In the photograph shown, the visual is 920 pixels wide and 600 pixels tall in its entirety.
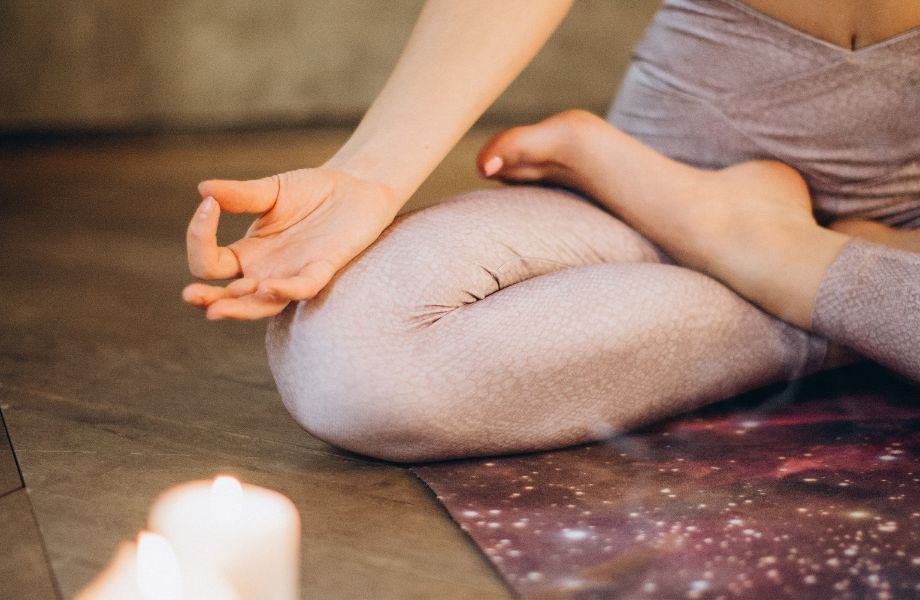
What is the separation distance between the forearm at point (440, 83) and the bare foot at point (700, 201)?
73mm

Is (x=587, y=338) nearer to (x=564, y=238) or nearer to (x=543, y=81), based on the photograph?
(x=564, y=238)

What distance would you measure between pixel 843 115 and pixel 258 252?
54cm

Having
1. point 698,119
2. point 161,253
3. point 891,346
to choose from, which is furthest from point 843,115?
point 161,253

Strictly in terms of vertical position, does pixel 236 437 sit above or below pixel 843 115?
below

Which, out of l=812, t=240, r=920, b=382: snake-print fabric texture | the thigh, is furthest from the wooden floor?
l=812, t=240, r=920, b=382: snake-print fabric texture

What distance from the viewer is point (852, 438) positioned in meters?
0.82

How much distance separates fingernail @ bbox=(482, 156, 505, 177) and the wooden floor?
29 cm

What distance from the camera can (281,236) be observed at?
0.75 m

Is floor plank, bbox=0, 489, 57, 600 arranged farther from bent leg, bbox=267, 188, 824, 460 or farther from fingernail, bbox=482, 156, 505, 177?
fingernail, bbox=482, 156, 505, 177

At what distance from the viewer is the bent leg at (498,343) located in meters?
0.72

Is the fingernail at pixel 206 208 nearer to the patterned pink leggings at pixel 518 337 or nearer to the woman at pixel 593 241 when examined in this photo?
the woman at pixel 593 241

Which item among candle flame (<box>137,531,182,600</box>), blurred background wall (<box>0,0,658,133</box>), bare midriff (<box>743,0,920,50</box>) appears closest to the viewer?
candle flame (<box>137,531,182,600</box>)

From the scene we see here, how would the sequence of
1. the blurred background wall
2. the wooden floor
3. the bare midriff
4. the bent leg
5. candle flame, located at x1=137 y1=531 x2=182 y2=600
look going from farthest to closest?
the blurred background wall → the bare midriff → the bent leg → the wooden floor → candle flame, located at x1=137 y1=531 x2=182 y2=600

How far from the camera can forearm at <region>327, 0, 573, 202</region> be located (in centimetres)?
80
